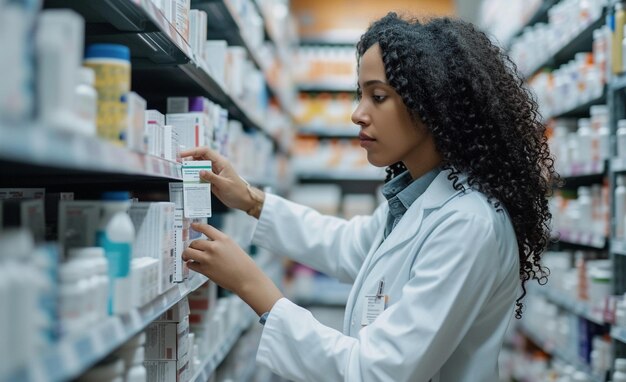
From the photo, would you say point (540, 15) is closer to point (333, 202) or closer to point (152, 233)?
point (333, 202)

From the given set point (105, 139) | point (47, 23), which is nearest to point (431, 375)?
point (105, 139)

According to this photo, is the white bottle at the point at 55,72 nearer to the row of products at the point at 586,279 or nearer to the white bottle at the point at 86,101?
the white bottle at the point at 86,101

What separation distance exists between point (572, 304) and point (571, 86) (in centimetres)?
118

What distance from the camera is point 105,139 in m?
1.17

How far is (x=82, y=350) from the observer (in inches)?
39.2

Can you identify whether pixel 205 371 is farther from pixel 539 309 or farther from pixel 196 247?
pixel 539 309

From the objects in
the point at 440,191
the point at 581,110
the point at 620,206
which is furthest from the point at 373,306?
the point at 581,110

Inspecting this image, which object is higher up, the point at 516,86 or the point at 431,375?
the point at 516,86

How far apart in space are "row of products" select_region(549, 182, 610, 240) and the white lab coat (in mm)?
1532

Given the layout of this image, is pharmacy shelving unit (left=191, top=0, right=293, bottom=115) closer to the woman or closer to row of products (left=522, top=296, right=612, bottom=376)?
the woman

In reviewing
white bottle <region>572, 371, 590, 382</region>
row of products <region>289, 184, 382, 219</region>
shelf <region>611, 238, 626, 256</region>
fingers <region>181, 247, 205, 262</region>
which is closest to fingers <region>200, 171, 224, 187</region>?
fingers <region>181, 247, 205, 262</region>

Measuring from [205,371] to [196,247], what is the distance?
0.63m

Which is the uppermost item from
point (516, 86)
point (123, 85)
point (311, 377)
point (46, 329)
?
point (516, 86)

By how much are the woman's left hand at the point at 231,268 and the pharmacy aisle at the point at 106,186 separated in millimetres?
71
